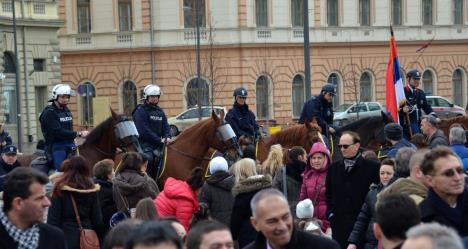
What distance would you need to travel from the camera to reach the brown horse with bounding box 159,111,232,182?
20.2 m

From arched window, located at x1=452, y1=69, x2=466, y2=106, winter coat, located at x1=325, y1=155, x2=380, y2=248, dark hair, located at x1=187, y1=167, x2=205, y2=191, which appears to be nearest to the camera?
winter coat, located at x1=325, y1=155, x2=380, y2=248

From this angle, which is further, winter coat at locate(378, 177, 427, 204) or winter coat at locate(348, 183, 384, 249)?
winter coat at locate(348, 183, 384, 249)

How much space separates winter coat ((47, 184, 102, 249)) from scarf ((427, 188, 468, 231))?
4679mm

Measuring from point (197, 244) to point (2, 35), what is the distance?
44690 millimetres

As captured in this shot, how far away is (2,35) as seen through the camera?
52.0m

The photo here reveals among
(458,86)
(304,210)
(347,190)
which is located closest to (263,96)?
(458,86)

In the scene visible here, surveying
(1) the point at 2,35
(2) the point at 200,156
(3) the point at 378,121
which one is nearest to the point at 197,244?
(2) the point at 200,156

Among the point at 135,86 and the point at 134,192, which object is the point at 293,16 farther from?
the point at 134,192

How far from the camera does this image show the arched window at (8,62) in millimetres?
52594

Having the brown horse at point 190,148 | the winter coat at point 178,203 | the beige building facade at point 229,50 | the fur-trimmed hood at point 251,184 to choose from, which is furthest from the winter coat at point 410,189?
the beige building facade at point 229,50

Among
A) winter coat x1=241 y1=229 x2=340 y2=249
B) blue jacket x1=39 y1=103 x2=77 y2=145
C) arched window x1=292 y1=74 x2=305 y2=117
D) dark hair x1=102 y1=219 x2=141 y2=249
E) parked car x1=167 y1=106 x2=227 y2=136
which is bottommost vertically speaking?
parked car x1=167 y1=106 x2=227 y2=136

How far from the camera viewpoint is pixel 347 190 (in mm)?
13977

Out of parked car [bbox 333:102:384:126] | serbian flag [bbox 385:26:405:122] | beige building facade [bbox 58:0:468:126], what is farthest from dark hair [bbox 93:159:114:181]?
beige building facade [bbox 58:0:468:126]

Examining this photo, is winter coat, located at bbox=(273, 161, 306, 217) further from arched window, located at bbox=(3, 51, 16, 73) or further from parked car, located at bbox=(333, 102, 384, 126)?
parked car, located at bbox=(333, 102, 384, 126)
